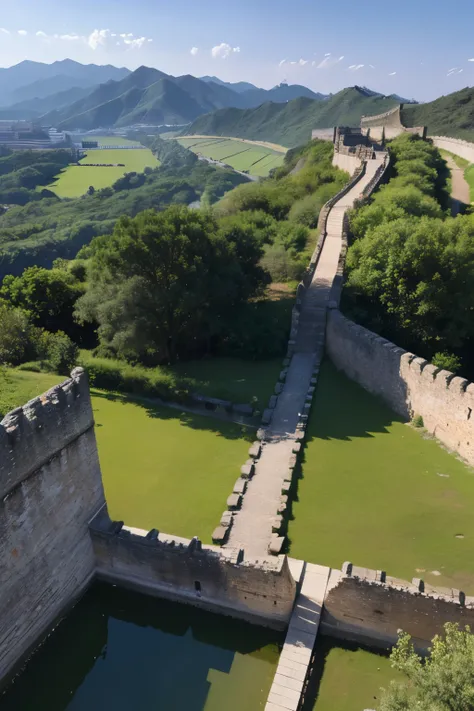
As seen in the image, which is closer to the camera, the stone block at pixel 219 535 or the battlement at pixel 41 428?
the battlement at pixel 41 428

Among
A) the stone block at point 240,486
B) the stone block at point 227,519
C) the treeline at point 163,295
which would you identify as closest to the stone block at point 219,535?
the stone block at point 227,519

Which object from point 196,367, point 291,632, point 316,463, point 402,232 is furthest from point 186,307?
point 291,632

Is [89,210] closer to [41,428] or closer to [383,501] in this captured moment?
[383,501]

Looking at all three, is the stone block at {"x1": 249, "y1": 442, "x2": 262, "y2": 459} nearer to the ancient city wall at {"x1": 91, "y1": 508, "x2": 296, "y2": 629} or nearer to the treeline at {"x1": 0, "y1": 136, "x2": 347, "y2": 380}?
the ancient city wall at {"x1": 91, "y1": 508, "x2": 296, "y2": 629}

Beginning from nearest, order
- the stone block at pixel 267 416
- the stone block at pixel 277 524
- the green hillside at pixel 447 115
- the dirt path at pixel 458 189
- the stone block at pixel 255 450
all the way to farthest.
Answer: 1. the stone block at pixel 277 524
2. the stone block at pixel 255 450
3. the stone block at pixel 267 416
4. the dirt path at pixel 458 189
5. the green hillside at pixel 447 115

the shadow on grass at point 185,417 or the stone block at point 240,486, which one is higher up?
the stone block at point 240,486

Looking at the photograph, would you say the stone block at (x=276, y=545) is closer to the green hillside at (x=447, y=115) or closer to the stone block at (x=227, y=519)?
the stone block at (x=227, y=519)

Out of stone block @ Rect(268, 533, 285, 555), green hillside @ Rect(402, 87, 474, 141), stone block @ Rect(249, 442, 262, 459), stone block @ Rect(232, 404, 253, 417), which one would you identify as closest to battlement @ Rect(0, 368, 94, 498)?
stone block @ Rect(268, 533, 285, 555)
